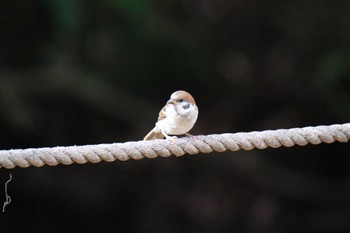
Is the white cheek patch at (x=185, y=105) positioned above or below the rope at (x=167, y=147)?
above

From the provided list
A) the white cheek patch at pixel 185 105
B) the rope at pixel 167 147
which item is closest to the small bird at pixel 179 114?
the white cheek patch at pixel 185 105

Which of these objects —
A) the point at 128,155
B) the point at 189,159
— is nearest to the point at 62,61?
the point at 189,159

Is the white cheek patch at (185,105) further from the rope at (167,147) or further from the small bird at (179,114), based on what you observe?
the rope at (167,147)

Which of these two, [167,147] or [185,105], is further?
[185,105]

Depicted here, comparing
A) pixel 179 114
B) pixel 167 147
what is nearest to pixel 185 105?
pixel 179 114

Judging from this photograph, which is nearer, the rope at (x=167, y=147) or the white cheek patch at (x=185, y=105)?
the rope at (x=167, y=147)

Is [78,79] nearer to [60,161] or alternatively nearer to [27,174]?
[27,174]

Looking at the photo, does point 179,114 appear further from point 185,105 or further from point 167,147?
point 167,147

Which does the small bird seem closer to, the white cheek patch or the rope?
the white cheek patch
